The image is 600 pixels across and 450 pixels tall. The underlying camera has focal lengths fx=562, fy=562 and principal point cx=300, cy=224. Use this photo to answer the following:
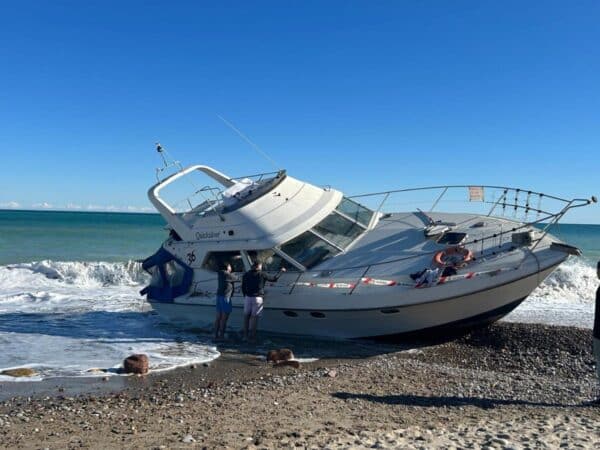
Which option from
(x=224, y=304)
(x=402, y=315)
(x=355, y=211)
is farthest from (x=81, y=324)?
(x=402, y=315)

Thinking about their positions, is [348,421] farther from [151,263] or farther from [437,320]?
[151,263]

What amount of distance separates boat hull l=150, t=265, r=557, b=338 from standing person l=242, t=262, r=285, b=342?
248 mm

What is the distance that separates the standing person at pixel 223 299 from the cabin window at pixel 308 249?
1214 millimetres

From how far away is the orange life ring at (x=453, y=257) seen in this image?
32.3ft

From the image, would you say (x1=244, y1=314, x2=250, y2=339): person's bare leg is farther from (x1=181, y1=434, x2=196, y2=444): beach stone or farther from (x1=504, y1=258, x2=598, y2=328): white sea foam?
(x1=504, y1=258, x2=598, y2=328): white sea foam

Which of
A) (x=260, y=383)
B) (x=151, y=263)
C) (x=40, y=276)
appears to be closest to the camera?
(x=260, y=383)

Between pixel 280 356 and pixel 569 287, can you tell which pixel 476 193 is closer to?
pixel 280 356

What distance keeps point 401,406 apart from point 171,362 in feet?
14.3

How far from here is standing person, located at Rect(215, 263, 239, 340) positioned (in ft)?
36.3

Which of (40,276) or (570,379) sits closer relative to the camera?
(570,379)

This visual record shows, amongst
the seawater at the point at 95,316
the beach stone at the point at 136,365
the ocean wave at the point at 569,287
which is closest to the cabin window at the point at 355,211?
A: the seawater at the point at 95,316

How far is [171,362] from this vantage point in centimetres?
953

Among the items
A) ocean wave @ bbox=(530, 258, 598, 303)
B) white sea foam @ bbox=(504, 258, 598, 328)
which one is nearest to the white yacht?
white sea foam @ bbox=(504, 258, 598, 328)

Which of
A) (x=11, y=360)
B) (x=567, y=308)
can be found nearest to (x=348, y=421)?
(x=11, y=360)
